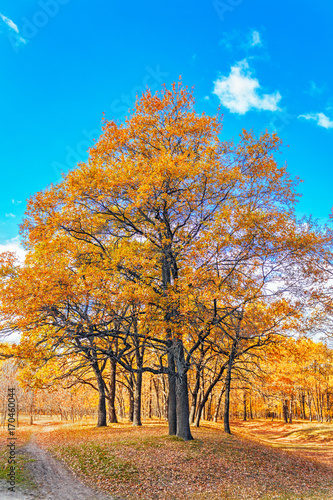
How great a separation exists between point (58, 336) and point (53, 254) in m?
3.80

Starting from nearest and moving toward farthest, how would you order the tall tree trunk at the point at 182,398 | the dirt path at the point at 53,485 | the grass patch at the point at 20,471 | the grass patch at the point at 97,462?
1. the dirt path at the point at 53,485
2. the grass patch at the point at 20,471
3. the grass patch at the point at 97,462
4. the tall tree trunk at the point at 182,398

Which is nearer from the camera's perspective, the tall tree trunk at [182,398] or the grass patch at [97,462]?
the grass patch at [97,462]

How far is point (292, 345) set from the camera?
53.4 ft

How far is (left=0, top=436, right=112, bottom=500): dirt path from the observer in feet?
29.2

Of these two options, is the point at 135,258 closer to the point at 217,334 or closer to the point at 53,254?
the point at 53,254

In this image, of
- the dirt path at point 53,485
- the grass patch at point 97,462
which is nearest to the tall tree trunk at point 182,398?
the grass patch at point 97,462

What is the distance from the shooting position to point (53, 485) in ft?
32.7

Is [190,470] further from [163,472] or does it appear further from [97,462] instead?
[97,462]

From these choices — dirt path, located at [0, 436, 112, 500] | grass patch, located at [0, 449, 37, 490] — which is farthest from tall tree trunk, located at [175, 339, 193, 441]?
grass patch, located at [0, 449, 37, 490]

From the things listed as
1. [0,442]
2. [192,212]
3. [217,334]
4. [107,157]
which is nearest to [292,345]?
[217,334]

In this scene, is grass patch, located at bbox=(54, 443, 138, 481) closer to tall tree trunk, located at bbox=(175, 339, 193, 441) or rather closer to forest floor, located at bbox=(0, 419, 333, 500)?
forest floor, located at bbox=(0, 419, 333, 500)

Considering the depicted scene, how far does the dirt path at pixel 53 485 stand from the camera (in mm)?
8914

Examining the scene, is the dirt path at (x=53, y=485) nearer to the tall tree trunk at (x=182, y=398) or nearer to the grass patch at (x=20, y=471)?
the grass patch at (x=20, y=471)

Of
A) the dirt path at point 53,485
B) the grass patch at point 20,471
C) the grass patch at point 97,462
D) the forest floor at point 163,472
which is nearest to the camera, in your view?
the dirt path at point 53,485
